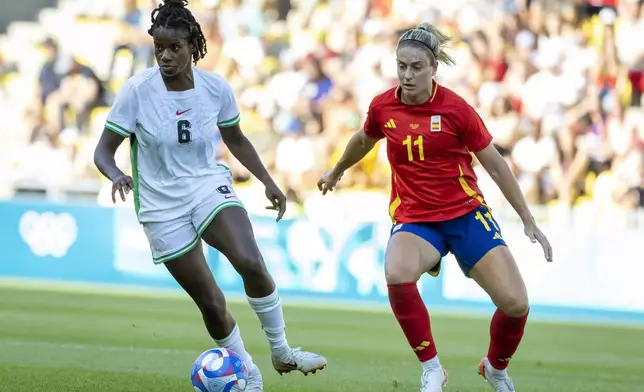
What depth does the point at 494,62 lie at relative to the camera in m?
16.9

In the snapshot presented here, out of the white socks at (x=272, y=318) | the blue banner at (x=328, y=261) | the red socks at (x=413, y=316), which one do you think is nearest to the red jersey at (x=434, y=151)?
the red socks at (x=413, y=316)

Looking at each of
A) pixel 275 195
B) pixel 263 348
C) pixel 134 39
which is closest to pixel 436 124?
pixel 275 195

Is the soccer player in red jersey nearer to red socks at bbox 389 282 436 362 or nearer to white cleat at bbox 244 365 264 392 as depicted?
red socks at bbox 389 282 436 362

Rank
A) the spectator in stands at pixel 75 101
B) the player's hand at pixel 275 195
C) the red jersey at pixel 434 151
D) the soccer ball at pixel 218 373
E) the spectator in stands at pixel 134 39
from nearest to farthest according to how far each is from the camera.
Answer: the soccer ball at pixel 218 373, the red jersey at pixel 434 151, the player's hand at pixel 275 195, the spectator in stands at pixel 75 101, the spectator in stands at pixel 134 39

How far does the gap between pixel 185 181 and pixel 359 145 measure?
4.29 feet

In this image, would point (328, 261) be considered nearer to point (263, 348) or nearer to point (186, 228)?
point (263, 348)

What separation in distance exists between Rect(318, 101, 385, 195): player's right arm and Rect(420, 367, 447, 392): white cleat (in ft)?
5.00

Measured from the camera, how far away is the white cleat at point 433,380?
7133 millimetres

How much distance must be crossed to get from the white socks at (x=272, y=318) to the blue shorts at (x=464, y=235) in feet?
2.99

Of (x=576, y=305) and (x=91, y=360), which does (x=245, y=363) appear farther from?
(x=576, y=305)

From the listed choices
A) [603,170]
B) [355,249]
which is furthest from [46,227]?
[603,170]

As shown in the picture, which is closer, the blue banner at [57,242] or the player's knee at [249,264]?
the player's knee at [249,264]

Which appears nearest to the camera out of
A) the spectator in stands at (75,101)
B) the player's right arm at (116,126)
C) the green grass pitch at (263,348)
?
the player's right arm at (116,126)

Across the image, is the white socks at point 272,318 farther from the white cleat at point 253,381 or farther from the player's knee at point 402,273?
the player's knee at point 402,273
